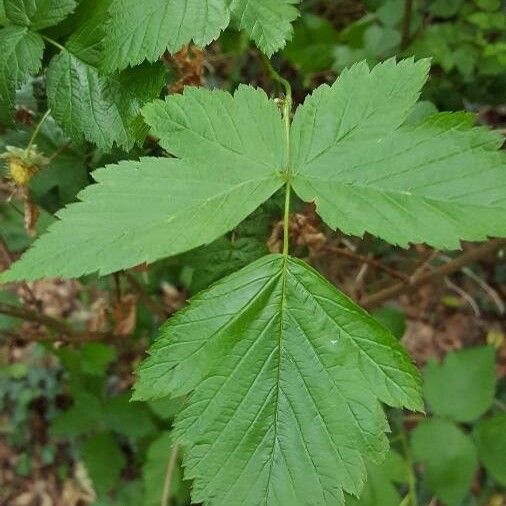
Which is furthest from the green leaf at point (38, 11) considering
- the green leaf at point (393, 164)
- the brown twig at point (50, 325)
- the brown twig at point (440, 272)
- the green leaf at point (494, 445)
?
the green leaf at point (494, 445)

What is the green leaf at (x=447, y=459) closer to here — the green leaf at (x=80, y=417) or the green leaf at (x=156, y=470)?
the green leaf at (x=156, y=470)

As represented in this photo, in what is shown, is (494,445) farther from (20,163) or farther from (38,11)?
(38,11)

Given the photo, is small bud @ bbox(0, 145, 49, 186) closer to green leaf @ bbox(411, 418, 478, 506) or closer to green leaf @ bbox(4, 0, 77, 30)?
green leaf @ bbox(4, 0, 77, 30)

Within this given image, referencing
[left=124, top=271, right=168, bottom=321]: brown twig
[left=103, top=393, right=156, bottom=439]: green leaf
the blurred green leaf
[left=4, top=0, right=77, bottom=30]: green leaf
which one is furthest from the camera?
[left=103, top=393, right=156, bottom=439]: green leaf

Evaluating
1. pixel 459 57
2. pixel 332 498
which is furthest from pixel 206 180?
pixel 459 57

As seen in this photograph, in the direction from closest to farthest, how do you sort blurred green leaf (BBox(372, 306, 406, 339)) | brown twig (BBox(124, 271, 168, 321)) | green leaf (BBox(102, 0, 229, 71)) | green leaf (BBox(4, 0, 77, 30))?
1. green leaf (BBox(102, 0, 229, 71))
2. green leaf (BBox(4, 0, 77, 30))
3. brown twig (BBox(124, 271, 168, 321))
4. blurred green leaf (BBox(372, 306, 406, 339))

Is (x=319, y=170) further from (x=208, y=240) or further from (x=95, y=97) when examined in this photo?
(x=95, y=97)

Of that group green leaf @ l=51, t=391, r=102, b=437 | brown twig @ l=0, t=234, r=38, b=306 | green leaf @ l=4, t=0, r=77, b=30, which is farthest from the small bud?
green leaf @ l=51, t=391, r=102, b=437
